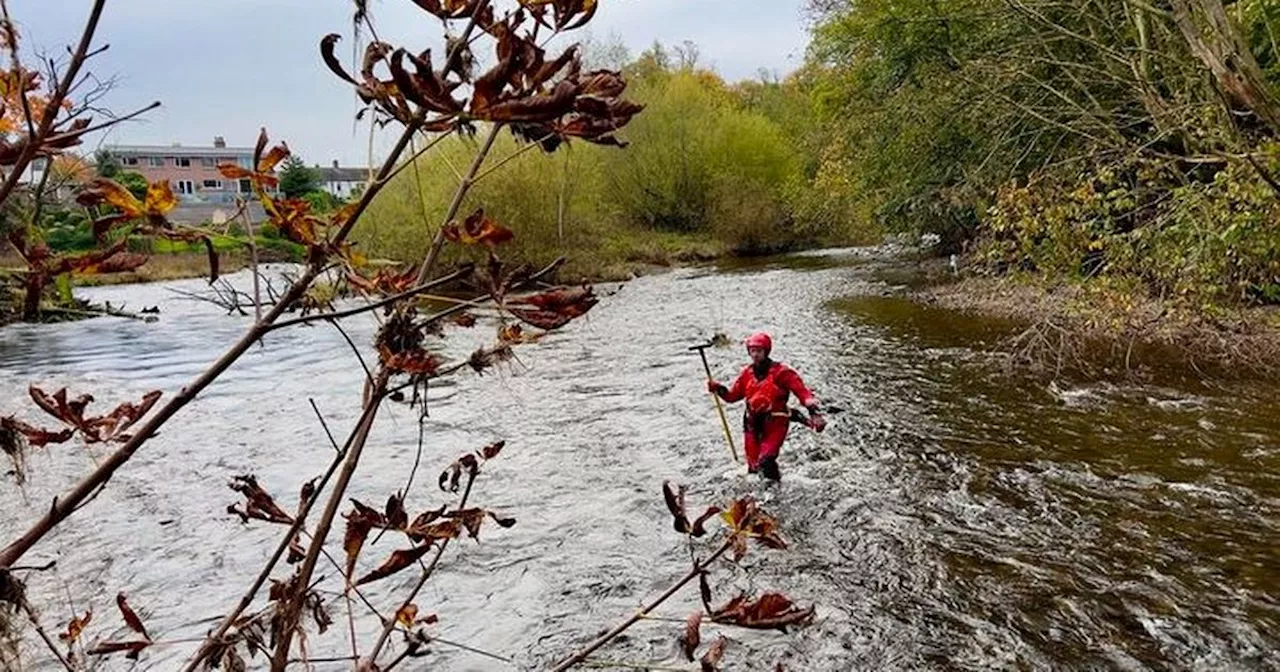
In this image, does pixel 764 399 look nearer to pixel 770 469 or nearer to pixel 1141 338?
pixel 770 469

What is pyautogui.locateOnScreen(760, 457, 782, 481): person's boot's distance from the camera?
9.35 m

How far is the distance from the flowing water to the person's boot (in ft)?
0.48

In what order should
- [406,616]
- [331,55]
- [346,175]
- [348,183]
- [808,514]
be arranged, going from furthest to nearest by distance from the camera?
[808,514] < [346,175] < [348,183] < [406,616] < [331,55]

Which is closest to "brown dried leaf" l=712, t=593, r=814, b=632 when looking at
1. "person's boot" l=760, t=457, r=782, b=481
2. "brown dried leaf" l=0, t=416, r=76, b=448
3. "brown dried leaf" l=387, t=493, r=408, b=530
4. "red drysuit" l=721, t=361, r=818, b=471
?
"brown dried leaf" l=387, t=493, r=408, b=530

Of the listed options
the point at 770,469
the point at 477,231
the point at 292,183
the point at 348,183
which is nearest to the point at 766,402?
the point at 770,469

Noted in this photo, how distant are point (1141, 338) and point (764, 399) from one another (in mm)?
9824

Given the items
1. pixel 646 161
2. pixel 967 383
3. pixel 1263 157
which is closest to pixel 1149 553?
pixel 1263 157

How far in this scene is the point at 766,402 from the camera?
29.8 feet

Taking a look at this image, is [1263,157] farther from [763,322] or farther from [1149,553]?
[763,322]

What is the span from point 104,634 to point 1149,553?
26.4 feet

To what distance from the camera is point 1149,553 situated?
7.21 metres

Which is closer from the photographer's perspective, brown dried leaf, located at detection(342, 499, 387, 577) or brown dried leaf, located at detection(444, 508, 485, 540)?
brown dried leaf, located at detection(342, 499, 387, 577)

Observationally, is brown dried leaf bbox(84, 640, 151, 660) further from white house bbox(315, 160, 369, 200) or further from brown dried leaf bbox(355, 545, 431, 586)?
white house bbox(315, 160, 369, 200)

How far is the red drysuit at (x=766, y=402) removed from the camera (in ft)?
30.0
